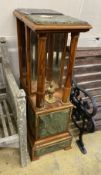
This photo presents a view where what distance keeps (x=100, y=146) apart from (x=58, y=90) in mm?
625

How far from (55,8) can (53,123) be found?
0.85m

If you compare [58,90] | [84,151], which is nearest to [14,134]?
[58,90]

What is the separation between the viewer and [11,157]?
1.40 metres

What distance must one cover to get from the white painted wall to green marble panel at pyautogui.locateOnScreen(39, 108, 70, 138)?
19.5 inches

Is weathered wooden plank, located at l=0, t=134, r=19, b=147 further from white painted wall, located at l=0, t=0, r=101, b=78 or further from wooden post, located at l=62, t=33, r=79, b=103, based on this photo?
white painted wall, located at l=0, t=0, r=101, b=78

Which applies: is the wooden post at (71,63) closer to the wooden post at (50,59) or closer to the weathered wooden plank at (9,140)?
the wooden post at (50,59)

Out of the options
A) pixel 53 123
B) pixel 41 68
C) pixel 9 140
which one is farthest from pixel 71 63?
pixel 9 140

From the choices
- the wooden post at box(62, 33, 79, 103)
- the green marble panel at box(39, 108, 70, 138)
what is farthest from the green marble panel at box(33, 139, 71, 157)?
the wooden post at box(62, 33, 79, 103)

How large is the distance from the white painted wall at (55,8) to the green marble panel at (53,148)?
629mm

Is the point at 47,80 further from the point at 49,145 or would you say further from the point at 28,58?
the point at 49,145

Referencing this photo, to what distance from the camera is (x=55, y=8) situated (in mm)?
1342

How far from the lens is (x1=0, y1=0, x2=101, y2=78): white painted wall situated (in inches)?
48.5

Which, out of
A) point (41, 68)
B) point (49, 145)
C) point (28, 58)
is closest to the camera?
point (41, 68)

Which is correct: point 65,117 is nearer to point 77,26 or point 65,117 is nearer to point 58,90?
point 58,90
